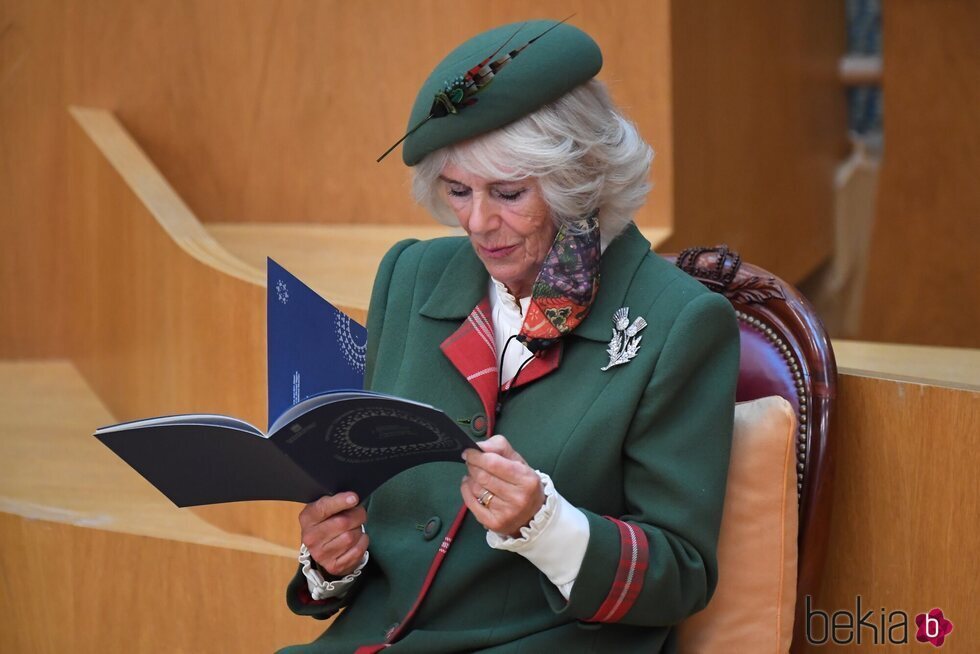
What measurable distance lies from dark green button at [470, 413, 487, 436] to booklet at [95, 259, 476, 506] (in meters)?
0.17

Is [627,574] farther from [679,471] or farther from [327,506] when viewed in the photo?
[327,506]

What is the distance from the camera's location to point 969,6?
470 centimetres

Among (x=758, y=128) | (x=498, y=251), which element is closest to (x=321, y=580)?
(x=498, y=251)

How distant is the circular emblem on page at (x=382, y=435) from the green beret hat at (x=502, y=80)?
0.44 metres

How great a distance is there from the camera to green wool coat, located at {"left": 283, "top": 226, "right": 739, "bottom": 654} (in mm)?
1650

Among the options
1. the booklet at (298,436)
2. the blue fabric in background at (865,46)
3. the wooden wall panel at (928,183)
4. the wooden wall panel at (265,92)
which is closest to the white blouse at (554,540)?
the booklet at (298,436)

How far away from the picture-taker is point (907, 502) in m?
1.92

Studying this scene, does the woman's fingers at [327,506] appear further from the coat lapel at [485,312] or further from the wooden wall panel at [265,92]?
the wooden wall panel at [265,92]

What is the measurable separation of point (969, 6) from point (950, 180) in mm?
636

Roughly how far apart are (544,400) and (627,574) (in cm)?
28

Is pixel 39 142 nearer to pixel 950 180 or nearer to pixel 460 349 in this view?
pixel 460 349

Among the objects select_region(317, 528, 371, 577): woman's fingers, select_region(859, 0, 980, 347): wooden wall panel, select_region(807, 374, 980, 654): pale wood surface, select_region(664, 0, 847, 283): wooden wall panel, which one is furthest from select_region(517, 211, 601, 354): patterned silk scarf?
select_region(859, 0, 980, 347): wooden wall panel

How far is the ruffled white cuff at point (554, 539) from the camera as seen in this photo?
158cm

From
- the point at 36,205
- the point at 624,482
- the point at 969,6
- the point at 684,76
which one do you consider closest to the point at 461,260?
the point at 624,482
